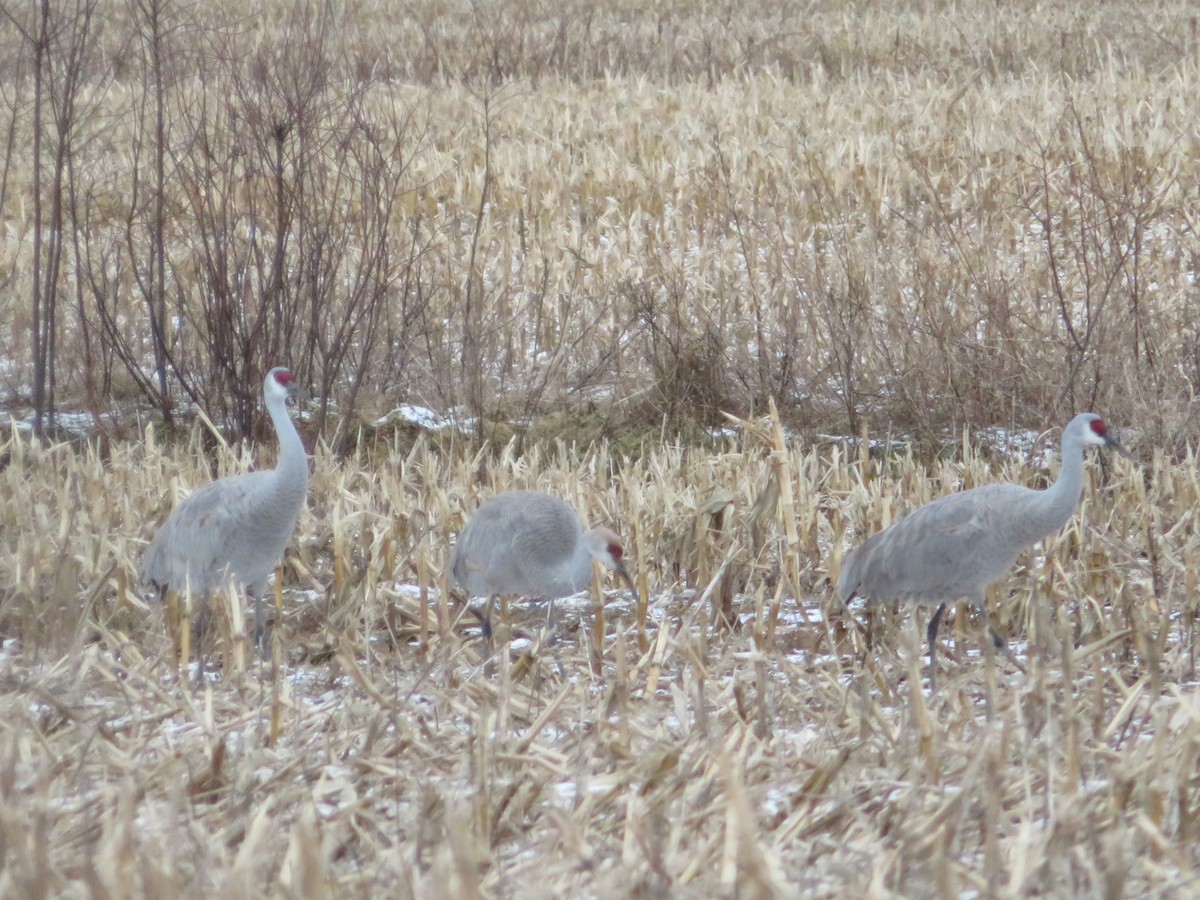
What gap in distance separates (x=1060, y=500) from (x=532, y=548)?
1.47 meters

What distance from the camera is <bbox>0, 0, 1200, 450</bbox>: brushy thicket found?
684 centimetres

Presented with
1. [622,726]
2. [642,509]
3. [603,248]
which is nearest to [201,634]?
[622,726]

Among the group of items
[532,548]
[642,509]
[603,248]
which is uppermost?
[603,248]

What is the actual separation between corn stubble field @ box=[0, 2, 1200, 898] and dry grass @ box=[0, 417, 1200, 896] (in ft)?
0.06

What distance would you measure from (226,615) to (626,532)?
147cm

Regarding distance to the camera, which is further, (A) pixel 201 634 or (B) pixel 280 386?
(B) pixel 280 386

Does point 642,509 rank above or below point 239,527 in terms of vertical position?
below

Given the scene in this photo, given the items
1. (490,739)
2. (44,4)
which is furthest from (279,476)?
(44,4)

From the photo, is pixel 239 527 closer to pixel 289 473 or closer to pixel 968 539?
pixel 289 473

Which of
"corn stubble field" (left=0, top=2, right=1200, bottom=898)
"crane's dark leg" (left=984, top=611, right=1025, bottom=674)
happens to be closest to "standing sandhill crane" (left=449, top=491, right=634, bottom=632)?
"corn stubble field" (left=0, top=2, right=1200, bottom=898)

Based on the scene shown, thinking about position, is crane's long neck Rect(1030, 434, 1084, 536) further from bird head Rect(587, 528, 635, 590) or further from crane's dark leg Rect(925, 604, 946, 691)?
bird head Rect(587, 528, 635, 590)

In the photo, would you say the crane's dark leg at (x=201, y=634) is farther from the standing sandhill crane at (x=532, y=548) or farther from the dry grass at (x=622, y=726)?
the standing sandhill crane at (x=532, y=548)

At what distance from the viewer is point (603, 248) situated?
9.38 metres

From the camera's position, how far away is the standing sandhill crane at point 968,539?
4203mm
